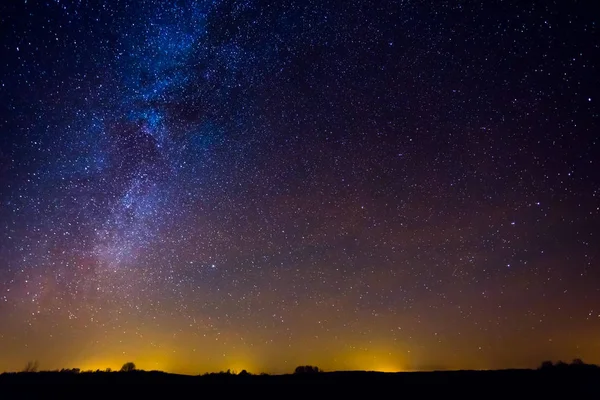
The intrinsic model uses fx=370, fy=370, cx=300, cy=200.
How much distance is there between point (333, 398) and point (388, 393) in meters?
0.99

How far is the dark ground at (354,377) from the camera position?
6488 millimetres

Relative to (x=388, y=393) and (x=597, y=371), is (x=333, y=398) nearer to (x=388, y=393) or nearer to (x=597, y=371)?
(x=388, y=393)

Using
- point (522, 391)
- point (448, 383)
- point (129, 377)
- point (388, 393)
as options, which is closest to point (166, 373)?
point (129, 377)

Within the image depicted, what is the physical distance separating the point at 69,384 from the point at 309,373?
16.7 feet

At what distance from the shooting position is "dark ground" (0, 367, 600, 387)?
21.3ft

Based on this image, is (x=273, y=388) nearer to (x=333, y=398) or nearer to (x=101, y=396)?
(x=333, y=398)

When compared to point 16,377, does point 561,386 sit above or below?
below

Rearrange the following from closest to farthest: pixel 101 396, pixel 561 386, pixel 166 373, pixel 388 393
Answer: pixel 561 386
pixel 388 393
pixel 101 396
pixel 166 373

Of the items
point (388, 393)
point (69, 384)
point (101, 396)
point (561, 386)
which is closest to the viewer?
point (561, 386)

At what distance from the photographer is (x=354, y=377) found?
7488 millimetres

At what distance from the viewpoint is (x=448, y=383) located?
678 centimetres

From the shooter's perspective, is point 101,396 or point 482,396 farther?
point 101,396

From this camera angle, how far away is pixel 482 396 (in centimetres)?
623

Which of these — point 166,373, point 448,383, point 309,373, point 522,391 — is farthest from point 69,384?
point 522,391
